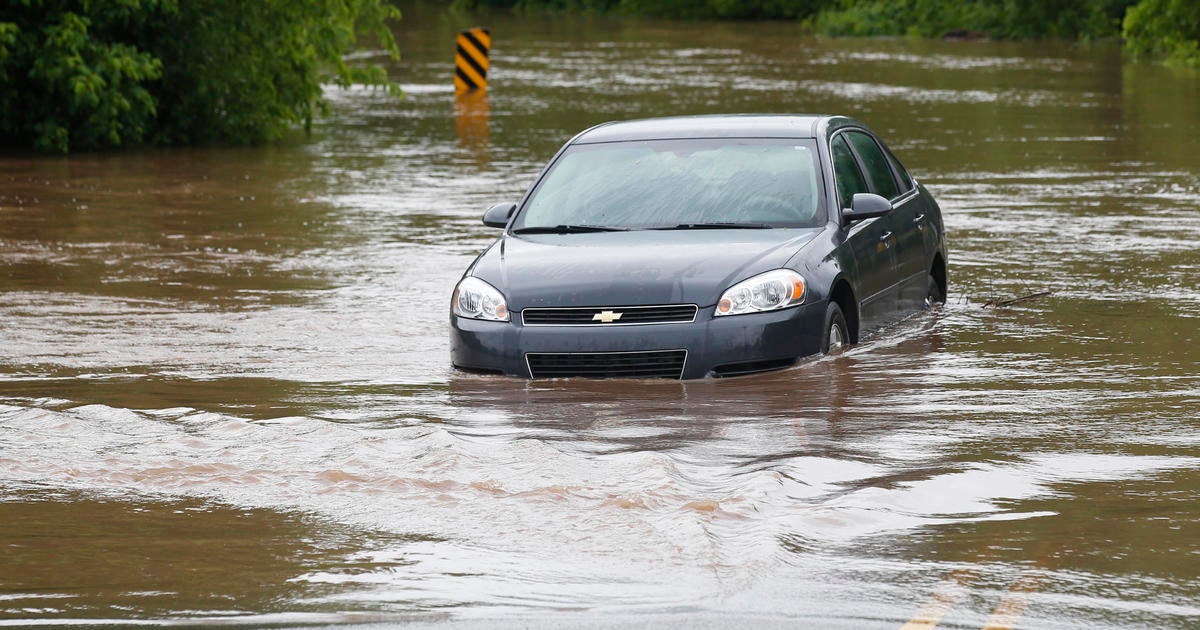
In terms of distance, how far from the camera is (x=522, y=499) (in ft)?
23.1

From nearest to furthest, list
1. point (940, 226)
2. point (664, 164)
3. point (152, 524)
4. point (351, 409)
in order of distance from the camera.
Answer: point (152, 524), point (351, 409), point (664, 164), point (940, 226)

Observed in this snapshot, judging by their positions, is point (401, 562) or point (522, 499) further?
point (522, 499)

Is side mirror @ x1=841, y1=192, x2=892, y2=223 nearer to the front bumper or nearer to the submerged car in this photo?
the submerged car

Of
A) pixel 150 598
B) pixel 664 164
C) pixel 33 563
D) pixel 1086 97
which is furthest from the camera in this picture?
pixel 1086 97

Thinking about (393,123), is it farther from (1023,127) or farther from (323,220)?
(323,220)

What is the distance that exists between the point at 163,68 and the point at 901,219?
59.9 feet

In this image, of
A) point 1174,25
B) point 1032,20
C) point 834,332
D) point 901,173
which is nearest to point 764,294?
point 834,332

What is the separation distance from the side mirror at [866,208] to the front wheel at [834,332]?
0.59 meters

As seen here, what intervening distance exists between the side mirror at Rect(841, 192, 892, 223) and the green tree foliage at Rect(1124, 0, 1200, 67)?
3440 centimetres

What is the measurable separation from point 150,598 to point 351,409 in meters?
3.14

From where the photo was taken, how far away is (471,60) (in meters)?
38.1

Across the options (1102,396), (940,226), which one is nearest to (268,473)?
(1102,396)

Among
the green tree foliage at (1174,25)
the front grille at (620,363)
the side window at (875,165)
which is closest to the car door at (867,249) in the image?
the side window at (875,165)

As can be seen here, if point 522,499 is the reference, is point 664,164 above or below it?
above
